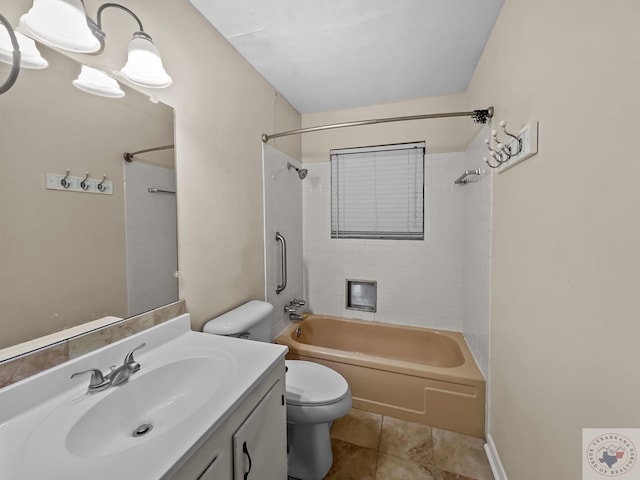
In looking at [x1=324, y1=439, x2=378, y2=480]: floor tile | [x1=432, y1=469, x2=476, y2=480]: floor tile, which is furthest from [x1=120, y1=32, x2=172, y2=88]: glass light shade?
[x1=432, y1=469, x2=476, y2=480]: floor tile

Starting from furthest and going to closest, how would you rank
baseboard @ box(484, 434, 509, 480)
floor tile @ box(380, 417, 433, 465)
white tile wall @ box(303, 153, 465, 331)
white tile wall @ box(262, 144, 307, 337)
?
1. white tile wall @ box(303, 153, 465, 331)
2. white tile wall @ box(262, 144, 307, 337)
3. floor tile @ box(380, 417, 433, 465)
4. baseboard @ box(484, 434, 509, 480)

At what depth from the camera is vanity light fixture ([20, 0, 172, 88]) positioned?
735mm

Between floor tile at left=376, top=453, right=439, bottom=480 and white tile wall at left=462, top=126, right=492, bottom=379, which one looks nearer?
floor tile at left=376, top=453, right=439, bottom=480

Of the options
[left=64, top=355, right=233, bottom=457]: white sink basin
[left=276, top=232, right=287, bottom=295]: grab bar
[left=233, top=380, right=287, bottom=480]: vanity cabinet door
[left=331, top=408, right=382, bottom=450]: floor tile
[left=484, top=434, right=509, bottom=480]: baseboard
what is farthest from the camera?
[left=276, top=232, right=287, bottom=295]: grab bar

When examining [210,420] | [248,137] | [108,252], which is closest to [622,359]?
[210,420]

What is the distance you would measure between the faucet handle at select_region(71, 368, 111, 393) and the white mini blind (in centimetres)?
205

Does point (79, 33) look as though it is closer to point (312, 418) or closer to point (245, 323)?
point (245, 323)

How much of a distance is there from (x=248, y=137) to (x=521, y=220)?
1.67 metres

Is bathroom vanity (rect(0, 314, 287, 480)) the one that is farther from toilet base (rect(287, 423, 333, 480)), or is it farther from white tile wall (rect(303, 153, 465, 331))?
white tile wall (rect(303, 153, 465, 331))

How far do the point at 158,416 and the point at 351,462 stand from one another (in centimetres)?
119

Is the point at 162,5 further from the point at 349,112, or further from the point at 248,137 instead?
the point at 349,112

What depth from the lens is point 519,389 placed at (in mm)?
1119

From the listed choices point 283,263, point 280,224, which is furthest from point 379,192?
point 283,263

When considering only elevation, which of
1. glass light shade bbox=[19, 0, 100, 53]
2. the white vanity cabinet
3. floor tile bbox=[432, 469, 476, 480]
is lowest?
floor tile bbox=[432, 469, 476, 480]
